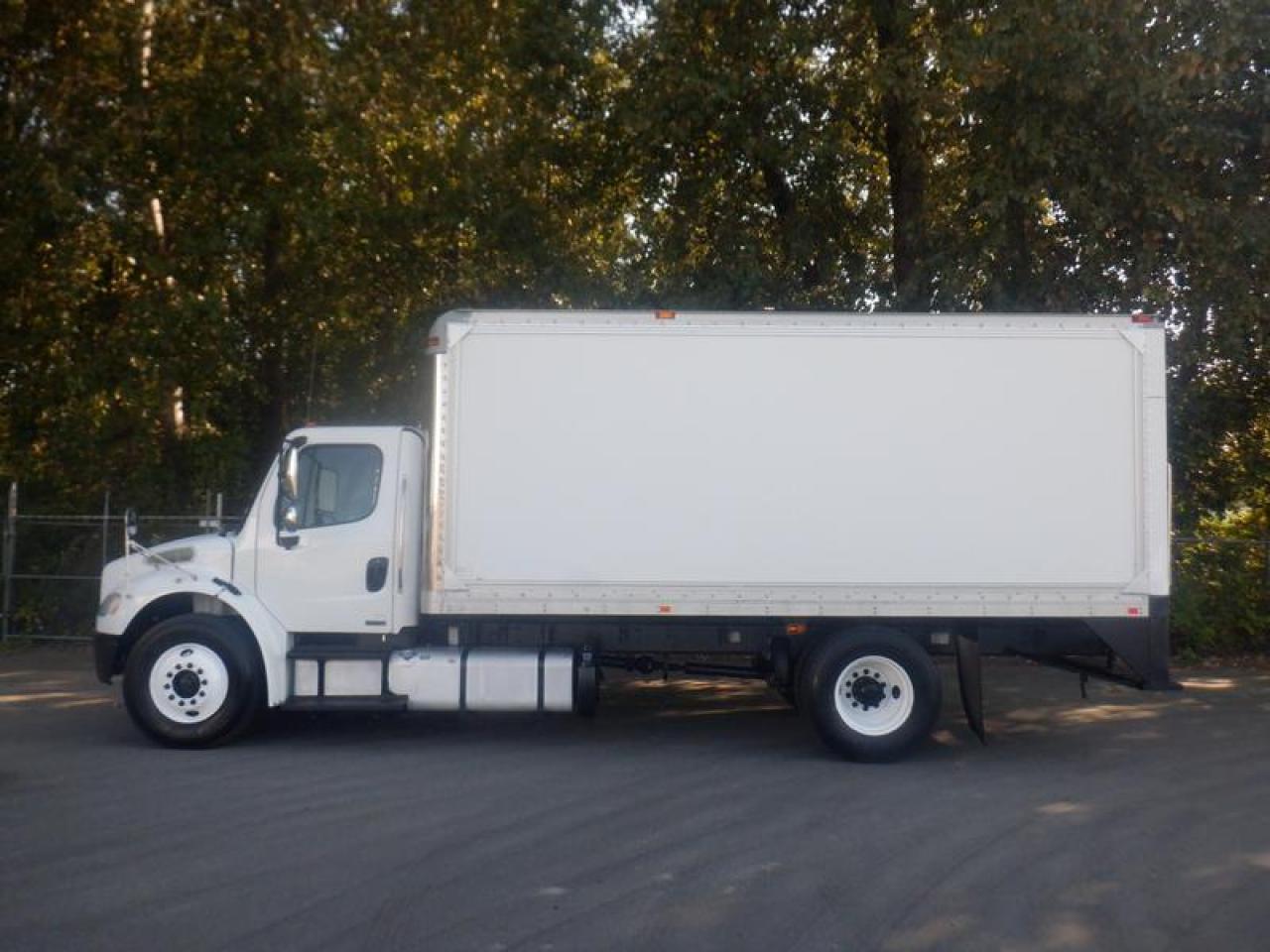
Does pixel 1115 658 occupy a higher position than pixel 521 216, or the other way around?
pixel 521 216

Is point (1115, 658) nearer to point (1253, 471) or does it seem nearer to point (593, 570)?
point (593, 570)

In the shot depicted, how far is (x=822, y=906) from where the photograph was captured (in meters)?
6.94

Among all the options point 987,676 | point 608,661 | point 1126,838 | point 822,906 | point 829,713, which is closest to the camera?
point 822,906

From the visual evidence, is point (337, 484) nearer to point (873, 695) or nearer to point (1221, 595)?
point (873, 695)

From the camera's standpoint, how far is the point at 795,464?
10.8 m

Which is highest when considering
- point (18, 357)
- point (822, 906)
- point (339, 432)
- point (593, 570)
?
point (18, 357)

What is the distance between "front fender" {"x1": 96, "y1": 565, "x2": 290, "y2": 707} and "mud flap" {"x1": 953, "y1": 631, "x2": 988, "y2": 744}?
5177 mm

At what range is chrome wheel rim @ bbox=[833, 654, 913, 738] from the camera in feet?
35.5

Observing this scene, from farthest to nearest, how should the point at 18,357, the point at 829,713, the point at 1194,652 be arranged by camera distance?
the point at 18,357 → the point at 1194,652 → the point at 829,713

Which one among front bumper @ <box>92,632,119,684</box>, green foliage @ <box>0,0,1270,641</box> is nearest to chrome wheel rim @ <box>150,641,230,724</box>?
front bumper @ <box>92,632,119,684</box>

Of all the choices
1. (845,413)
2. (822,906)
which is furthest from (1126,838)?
(845,413)

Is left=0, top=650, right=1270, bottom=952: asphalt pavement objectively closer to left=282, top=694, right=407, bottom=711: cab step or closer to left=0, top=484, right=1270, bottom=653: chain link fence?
left=282, top=694, right=407, bottom=711: cab step

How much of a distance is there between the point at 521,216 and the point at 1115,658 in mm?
9625

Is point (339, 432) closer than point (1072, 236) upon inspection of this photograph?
Yes
